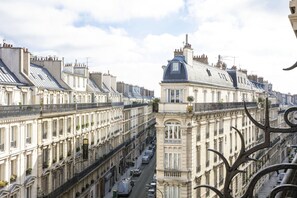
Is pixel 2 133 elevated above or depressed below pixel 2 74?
below

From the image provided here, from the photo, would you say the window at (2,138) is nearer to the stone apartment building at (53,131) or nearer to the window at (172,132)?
the stone apartment building at (53,131)

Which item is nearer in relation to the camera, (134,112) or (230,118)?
(230,118)

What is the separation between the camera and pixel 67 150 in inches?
1797

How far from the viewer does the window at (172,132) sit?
36.2 meters

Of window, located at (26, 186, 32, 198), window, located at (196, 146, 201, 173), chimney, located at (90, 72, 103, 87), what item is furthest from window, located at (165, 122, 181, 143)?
chimney, located at (90, 72, 103, 87)

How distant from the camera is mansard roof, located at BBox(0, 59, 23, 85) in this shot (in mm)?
35487

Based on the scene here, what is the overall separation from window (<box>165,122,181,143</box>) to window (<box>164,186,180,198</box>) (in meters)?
4.13

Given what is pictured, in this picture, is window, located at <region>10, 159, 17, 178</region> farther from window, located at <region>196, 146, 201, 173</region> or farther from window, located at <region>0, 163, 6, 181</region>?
window, located at <region>196, 146, 201, 173</region>

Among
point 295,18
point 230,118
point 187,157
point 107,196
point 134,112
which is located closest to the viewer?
point 295,18

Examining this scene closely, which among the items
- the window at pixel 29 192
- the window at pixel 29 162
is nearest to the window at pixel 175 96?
the window at pixel 29 162

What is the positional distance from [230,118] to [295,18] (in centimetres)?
4438

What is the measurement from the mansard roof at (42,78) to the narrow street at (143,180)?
21.0 meters

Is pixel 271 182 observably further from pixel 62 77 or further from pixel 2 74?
pixel 2 74

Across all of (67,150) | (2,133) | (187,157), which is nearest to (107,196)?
(67,150)
